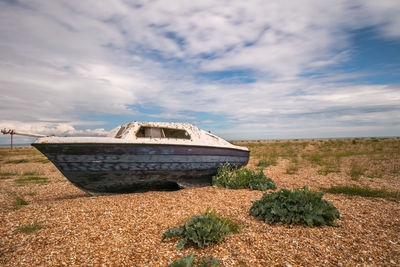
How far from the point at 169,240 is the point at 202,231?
0.64m

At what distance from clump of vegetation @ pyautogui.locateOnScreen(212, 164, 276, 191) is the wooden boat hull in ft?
1.29

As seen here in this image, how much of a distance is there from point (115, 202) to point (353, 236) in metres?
5.40

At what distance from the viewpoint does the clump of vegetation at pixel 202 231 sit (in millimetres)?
3474

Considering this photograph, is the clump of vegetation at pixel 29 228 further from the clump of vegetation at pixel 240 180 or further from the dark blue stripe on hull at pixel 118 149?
the clump of vegetation at pixel 240 180

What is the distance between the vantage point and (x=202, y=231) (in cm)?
352

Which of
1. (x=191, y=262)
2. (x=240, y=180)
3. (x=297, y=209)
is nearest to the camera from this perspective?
(x=191, y=262)

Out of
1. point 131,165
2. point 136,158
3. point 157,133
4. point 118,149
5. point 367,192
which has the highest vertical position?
point 157,133

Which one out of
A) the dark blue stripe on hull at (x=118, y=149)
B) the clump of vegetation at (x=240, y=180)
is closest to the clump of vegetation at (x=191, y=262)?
the dark blue stripe on hull at (x=118, y=149)

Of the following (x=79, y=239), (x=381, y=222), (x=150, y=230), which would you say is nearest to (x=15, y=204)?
(x=79, y=239)

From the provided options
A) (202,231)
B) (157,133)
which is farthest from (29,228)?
(157,133)

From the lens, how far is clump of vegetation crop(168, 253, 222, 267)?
2707 millimetres

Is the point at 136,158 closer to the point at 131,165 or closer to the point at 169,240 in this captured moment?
the point at 131,165

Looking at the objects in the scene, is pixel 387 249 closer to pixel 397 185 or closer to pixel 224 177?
pixel 224 177

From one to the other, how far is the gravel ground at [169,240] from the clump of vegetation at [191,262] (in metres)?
0.23
